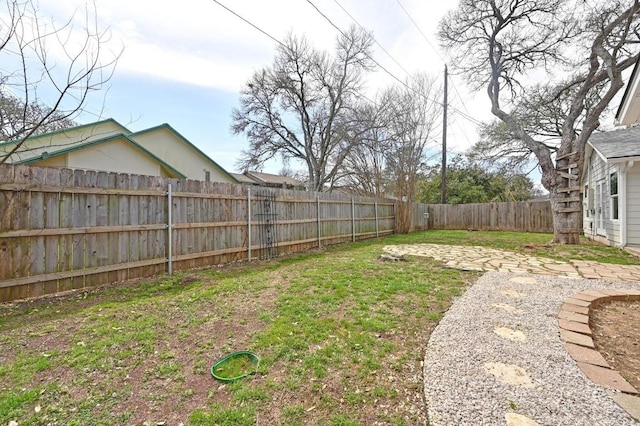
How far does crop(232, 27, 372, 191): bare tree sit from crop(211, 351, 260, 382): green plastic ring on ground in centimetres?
1423

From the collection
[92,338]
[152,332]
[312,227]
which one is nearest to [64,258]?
[92,338]

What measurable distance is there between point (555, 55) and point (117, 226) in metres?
12.6

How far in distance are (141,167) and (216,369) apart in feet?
34.3

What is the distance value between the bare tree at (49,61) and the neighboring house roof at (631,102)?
5472mm

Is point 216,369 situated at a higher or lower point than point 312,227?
lower

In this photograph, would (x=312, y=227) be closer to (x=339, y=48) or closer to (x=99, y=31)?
(x=99, y=31)

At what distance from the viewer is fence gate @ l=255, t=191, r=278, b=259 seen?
649 centimetres

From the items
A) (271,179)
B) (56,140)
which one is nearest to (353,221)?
(56,140)

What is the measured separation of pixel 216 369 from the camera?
2.08 metres

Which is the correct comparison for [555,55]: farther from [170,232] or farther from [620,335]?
[170,232]

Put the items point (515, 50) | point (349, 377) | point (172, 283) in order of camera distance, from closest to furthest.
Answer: point (349, 377), point (172, 283), point (515, 50)

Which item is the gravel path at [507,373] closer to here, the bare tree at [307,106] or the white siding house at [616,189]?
the white siding house at [616,189]

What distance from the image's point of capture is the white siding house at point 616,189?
7.02 metres

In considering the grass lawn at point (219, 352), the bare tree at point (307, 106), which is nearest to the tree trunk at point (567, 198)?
the grass lawn at point (219, 352)
